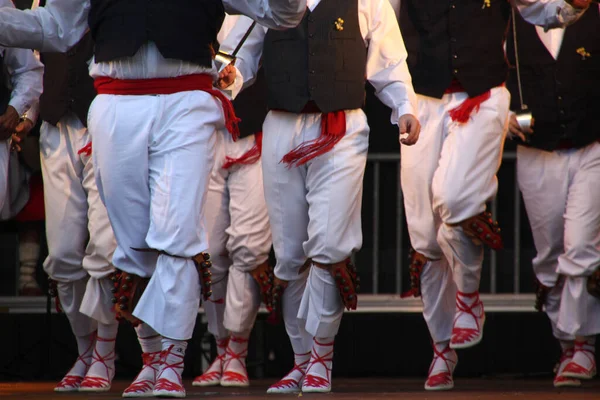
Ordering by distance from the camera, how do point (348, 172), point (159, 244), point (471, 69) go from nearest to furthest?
point (159, 244)
point (348, 172)
point (471, 69)

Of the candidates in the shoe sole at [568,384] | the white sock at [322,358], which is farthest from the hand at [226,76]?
the shoe sole at [568,384]

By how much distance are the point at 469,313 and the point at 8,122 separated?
2.49 m

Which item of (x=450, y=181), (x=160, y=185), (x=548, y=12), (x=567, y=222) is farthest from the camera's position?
(x=567, y=222)

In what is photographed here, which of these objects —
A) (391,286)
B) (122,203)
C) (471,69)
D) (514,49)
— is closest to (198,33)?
(122,203)

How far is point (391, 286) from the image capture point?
831 cm

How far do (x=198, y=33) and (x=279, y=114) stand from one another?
973mm

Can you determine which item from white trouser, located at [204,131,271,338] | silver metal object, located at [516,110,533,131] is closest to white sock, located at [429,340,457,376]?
white trouser, located at [204,131,271,338]

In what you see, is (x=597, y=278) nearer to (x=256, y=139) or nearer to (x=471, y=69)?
(x=471, y=69)

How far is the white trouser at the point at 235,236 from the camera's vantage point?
6.55 metres

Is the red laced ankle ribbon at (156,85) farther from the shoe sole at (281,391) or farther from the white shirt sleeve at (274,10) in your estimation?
the shoe sole at (281,391)

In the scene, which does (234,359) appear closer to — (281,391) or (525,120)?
(281,391)

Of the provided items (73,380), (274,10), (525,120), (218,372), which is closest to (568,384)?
(525,120)

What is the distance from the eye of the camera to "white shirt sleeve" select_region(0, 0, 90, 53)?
5.10m

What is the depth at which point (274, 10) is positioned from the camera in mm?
4664
